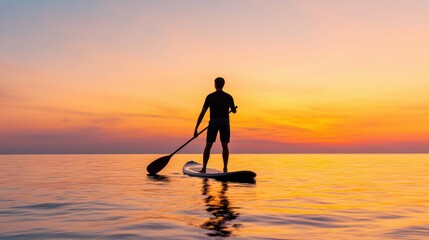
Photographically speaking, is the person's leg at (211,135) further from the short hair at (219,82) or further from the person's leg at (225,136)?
the short hair at (219,82)

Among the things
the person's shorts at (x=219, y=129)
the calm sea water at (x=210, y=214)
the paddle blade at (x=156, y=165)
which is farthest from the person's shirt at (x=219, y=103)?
the calm sea water at (x=210, y=214)

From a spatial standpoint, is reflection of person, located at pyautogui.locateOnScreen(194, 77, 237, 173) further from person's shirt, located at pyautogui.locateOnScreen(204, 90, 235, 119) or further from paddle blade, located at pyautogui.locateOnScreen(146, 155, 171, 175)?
paddle blade, located at pyautogui.locateOnScreen(146, 155, 171, 175)

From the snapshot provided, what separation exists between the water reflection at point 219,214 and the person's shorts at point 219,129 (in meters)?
3.88

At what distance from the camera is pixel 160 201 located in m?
7.78

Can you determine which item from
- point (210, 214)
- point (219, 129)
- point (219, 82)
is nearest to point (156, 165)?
point (219, 129)

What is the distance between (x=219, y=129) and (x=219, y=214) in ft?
22.8

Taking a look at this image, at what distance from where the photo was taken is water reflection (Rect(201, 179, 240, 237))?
5.01 meters

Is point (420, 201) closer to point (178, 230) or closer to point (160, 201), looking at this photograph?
point (160, 201)

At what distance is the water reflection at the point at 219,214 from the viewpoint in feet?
16.4

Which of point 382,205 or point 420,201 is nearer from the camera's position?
point 382,205

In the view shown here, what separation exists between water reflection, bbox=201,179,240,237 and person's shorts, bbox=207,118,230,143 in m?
3.88

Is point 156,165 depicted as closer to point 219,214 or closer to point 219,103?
point 219,103


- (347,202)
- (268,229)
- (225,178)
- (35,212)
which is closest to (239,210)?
(268,229)

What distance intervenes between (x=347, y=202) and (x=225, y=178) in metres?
4.71
